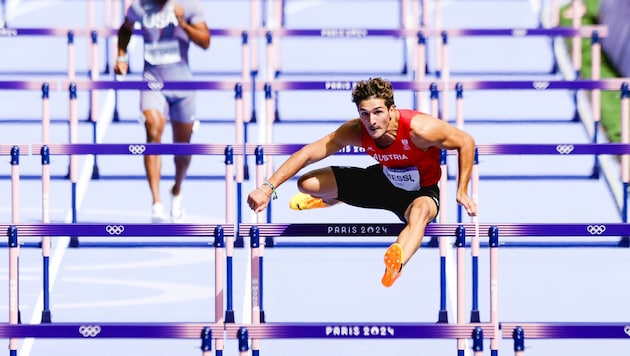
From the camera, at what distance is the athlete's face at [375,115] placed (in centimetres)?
873

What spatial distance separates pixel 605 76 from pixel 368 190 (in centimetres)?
597

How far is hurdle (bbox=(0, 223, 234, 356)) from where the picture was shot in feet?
26.6

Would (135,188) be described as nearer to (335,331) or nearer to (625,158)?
(625,158)

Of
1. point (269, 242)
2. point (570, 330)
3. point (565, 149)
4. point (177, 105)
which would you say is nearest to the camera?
point (570, 330)

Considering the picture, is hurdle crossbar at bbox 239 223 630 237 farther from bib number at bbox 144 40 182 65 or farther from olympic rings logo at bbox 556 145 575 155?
bib number at bbox 144 40 182 65

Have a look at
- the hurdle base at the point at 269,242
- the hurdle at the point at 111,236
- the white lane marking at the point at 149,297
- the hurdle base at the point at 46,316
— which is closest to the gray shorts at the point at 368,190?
the hurdle at the point at 111,236

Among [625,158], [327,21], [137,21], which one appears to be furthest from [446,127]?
[327,21]

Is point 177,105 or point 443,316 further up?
Answer: point 177,105

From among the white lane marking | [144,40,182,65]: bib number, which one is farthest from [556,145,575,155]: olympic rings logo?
[144,40,182,65]: bib number

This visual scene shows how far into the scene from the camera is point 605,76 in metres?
14.8

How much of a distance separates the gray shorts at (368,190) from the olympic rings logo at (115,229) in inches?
57.1

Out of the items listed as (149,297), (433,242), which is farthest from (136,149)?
(433,242)

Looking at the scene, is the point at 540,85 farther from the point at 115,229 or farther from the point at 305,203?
the point at 115,229

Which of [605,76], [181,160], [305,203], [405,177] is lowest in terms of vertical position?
[305,203]
